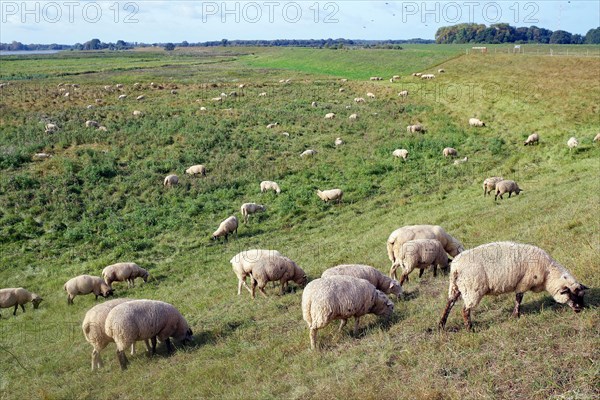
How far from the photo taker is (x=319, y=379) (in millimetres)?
8164

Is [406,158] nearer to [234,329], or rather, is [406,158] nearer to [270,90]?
[234,329]

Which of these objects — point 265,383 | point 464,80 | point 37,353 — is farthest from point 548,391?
point 464,80

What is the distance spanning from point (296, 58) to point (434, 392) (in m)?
110

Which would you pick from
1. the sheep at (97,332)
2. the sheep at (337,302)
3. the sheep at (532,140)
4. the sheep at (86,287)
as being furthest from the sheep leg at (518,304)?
the sheep at (532,140)

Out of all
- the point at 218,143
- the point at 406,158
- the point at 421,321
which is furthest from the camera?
the point at 218,143

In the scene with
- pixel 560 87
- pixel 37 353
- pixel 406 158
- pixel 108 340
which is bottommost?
pixel 37 353

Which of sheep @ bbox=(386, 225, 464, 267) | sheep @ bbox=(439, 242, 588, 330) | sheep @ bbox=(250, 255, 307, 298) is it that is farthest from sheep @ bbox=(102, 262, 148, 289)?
sheep @ bbox=(439, 242, 588, 330)

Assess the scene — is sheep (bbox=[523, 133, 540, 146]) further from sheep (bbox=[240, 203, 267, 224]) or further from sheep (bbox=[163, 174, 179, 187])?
sheep (bbox=[163, 174, 179, 187])

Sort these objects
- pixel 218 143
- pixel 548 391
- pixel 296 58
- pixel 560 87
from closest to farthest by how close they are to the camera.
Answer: pixel 548 391 → pixel 218 143 → pixel 560 87 → pixel 296 58

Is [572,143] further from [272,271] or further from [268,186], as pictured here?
[272,271]

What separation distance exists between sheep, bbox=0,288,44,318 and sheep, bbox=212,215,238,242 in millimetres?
6817

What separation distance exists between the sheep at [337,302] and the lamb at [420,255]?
7.74 feet

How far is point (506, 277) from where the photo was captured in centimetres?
883

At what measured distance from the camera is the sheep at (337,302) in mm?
9453
